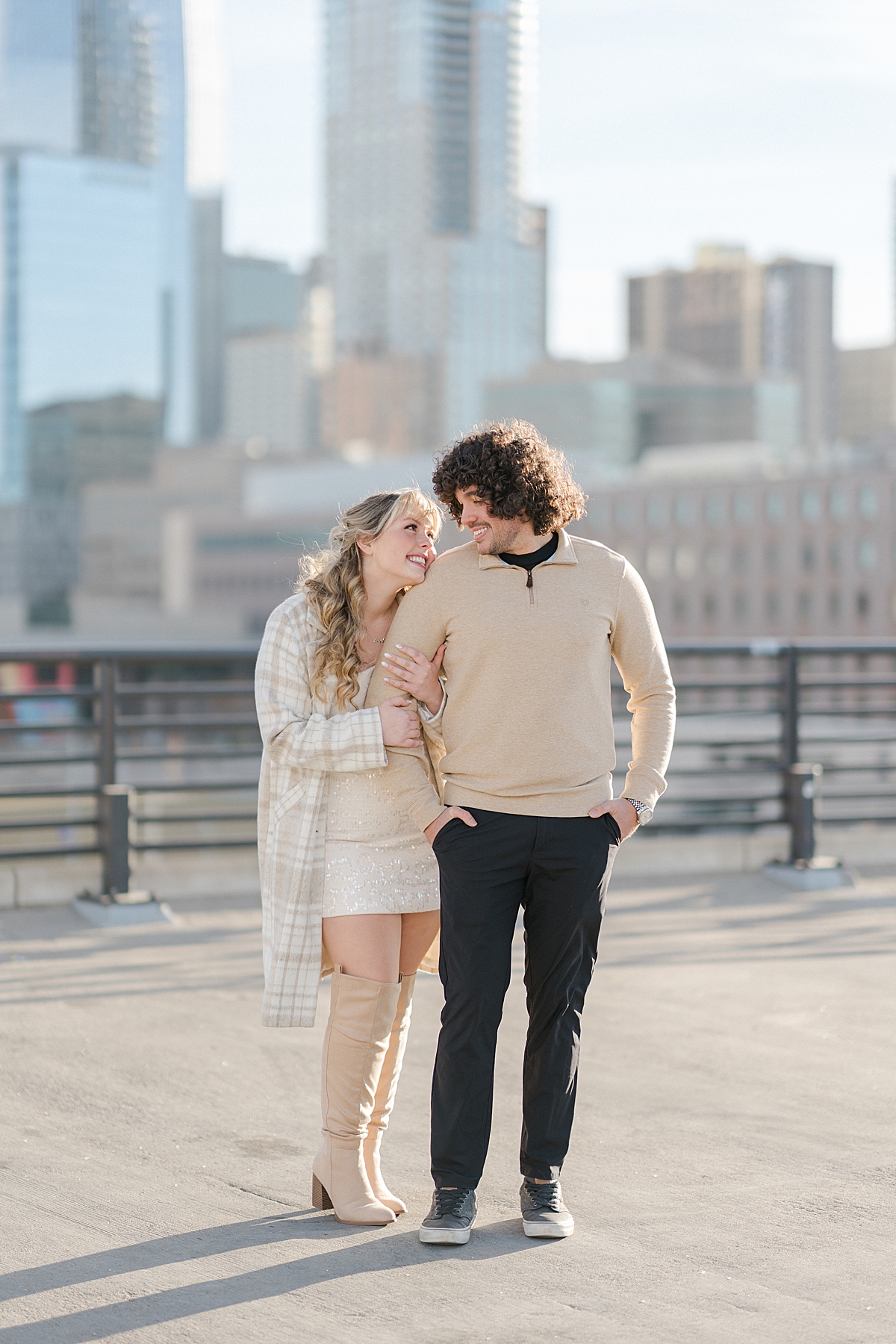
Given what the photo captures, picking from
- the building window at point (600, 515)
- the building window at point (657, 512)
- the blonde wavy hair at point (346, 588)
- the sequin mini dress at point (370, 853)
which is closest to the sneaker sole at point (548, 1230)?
the sequin mini dress at point (370, 853)

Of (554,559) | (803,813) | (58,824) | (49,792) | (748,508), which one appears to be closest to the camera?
(554,559)

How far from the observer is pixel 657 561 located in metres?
116

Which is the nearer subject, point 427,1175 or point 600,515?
point 427,1175

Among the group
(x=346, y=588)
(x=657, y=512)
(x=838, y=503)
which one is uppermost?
(x=838, y=503)

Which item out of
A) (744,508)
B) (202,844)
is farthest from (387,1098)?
(744,508)

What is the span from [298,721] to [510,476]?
815 millimetres

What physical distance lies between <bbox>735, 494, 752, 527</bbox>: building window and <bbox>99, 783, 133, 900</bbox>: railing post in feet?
350

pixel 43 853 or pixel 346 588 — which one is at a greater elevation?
pixel 346 588

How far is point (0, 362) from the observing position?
161250 mm

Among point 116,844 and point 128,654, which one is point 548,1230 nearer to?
point 116,844

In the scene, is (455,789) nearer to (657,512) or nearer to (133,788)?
(133,788)

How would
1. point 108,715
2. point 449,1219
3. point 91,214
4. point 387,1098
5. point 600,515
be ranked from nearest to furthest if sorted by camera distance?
point 449,1219, point 387,1098, point 108,715, point 600,515, point 91,214

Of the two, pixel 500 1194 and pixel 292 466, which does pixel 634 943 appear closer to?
pixel 500 1194

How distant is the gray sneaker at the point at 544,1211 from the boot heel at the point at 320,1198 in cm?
50
